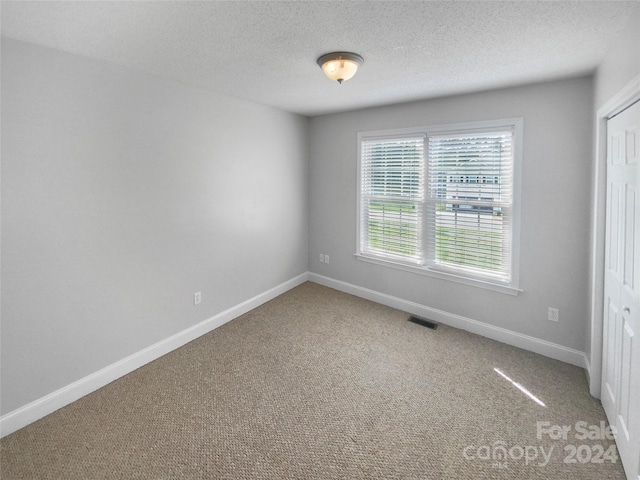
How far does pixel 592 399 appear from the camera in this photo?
2309 mm

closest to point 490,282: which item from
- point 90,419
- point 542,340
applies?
point 542,340

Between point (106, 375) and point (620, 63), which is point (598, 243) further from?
point (106, 375)

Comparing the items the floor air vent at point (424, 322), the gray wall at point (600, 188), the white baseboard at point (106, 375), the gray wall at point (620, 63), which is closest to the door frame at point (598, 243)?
the gray wall at point (600, 188)

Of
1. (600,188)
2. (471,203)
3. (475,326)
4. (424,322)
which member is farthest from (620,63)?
(424,322)

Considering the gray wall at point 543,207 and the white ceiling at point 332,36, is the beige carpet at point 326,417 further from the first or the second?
the white ceiling at point 332,36

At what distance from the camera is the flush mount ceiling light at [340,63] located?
2145 millimetres

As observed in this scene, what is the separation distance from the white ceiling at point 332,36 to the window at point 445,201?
64 cm

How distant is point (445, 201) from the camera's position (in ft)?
11.3

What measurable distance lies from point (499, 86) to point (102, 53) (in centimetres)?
315

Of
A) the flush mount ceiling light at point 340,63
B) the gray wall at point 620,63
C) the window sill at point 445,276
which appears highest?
the flush mount ceiling light at point 340,63

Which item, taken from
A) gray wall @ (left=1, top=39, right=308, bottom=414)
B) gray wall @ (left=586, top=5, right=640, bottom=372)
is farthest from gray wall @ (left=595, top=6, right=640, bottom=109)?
gray wall @ (left=1, top=39, right=308, bottom=414)

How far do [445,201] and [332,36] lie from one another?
2.12 m

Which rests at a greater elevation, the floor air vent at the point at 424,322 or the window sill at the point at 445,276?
the window sill at the point at 445,276

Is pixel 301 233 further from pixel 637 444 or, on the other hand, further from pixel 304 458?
pixel 637 444
